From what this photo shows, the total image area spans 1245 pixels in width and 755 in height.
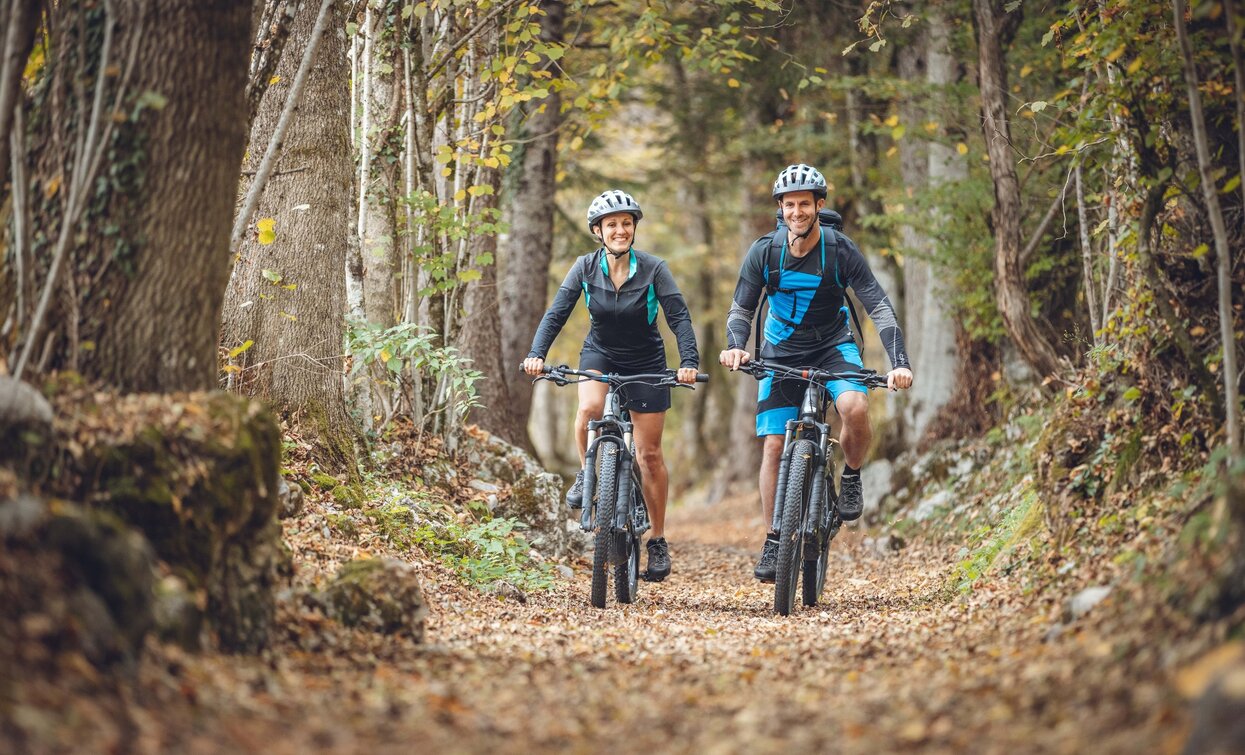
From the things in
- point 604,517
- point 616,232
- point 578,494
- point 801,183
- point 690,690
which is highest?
point 801,183

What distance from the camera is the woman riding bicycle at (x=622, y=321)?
7.37 meters

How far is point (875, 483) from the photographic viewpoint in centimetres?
1264

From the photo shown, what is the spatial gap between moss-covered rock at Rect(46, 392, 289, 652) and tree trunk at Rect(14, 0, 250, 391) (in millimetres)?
202

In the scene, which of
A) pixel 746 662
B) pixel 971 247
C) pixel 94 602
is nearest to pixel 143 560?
pixel 94 602

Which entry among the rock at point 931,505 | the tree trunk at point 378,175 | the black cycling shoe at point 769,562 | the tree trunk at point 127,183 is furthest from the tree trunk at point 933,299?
the tree trunk at point 127,183

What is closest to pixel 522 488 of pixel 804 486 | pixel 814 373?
pixel 804 486

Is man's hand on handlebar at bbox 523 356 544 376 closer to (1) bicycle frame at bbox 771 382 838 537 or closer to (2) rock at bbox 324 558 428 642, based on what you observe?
(1) bicycle frame at bbox 771 382 838 537

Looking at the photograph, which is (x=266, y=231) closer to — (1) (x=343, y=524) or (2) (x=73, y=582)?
(1) (x=343, y=524)

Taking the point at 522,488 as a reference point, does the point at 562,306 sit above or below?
above

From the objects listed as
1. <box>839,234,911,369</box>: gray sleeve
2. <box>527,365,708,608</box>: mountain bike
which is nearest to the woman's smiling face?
<box>527,365,708,608</box>: mountain bike

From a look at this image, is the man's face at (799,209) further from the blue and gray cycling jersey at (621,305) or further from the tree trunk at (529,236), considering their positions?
the tree trunk at (529,236)

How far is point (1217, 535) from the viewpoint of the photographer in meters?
3.80

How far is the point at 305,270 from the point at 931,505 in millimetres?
6472

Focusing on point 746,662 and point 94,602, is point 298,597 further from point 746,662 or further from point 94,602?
point 746,662
